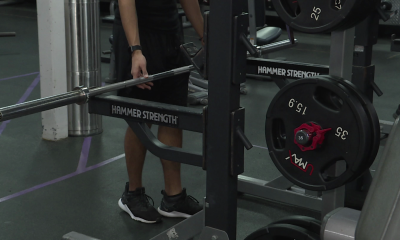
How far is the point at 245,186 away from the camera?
112 inches

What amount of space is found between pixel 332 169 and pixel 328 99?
206 mm

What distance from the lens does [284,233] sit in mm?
1686

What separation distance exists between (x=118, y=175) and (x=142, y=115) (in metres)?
1.42

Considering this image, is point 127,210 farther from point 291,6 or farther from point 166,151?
point 291,6

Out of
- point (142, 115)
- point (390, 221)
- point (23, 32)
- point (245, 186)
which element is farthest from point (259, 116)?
point (23, 32)

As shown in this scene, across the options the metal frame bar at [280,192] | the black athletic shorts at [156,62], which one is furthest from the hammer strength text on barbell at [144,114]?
the metal frame bar at [280,192]

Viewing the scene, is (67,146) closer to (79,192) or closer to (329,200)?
(79,192)

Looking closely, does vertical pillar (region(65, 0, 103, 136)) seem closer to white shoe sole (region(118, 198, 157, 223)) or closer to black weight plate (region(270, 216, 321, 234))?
white shoe sole (region(118, 198, 157, 223))

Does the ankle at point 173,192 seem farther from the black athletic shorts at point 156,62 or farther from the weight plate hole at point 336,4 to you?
the weight plate hole at point 336,4

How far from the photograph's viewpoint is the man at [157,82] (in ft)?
7.78

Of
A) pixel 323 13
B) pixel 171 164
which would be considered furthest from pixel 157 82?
pixel 323 13

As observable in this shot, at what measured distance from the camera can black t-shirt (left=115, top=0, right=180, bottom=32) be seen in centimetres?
233

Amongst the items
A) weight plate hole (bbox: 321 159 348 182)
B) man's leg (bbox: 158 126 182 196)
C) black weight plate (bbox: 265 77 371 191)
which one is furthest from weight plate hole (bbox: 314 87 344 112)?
man's leg (bbox: 158 126 182 196)

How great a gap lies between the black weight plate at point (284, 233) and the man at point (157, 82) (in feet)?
2.68
